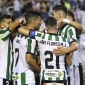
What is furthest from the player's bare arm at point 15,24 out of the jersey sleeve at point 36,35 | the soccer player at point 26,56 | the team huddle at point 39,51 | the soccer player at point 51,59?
the soccer player at point 51,59

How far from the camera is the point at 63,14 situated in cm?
579

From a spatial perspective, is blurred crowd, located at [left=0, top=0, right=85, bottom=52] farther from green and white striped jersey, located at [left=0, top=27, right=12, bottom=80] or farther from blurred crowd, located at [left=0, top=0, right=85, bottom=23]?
green and white striped jersey, located at [left=0, top=27, right=12, bottom=80]

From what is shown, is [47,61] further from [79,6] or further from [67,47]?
[79,6]

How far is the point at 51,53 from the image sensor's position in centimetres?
514

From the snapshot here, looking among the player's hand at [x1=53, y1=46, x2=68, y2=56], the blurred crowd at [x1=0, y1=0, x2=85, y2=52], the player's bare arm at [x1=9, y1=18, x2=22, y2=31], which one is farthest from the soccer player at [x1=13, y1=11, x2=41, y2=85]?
the blurred crowd at [x1=0, y1=0, x2=85, y2=52]

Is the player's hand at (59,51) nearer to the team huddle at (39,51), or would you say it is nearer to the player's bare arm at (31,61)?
the team huddle at (39,51)

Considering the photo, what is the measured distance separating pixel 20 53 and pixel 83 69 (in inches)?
47.4

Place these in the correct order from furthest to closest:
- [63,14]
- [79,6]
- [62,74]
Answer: [79,6] < [63,14] < [62,74]

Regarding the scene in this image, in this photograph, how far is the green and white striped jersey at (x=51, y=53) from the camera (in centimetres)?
512

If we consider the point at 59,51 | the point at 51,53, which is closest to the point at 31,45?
the point at 51,53

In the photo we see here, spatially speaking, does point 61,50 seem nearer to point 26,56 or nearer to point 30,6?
point 26,56

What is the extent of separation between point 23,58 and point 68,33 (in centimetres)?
84

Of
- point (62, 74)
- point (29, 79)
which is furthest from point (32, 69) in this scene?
point (62, 74)

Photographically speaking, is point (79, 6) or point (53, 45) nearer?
point (53, 45)
